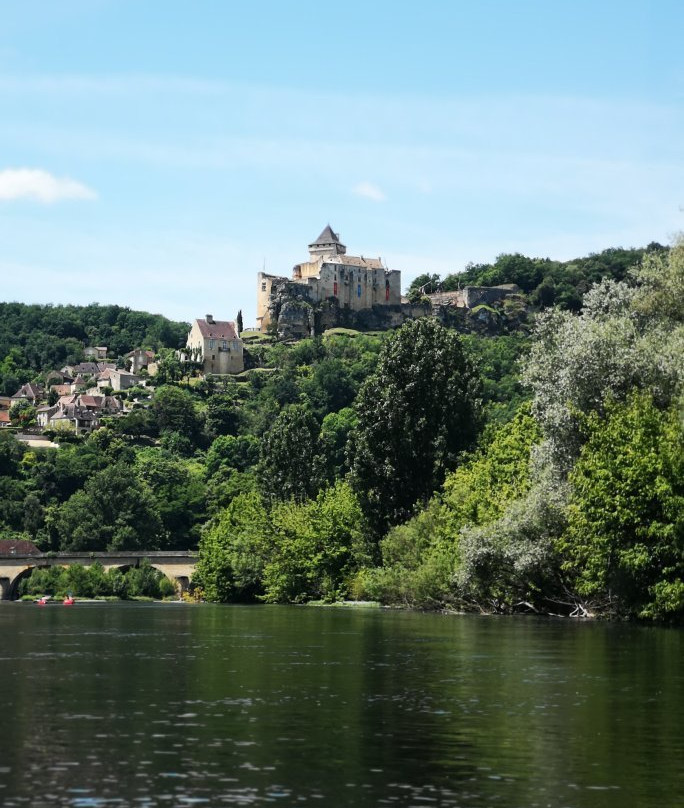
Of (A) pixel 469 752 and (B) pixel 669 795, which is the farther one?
(A) pixel 469 752

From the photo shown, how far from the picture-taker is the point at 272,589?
96.9 meters

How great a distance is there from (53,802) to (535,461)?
43441 mm

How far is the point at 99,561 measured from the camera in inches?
5984

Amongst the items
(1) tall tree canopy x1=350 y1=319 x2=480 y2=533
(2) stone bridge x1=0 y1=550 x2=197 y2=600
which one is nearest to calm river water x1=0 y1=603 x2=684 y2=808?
(1) tall tree canopy x1=350 y1=319 x2=480 y2=533

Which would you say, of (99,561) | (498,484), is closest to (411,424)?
(498,484)

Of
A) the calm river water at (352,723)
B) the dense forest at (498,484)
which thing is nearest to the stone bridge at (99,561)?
the dense forest at (498,484)

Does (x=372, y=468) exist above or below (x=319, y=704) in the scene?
above

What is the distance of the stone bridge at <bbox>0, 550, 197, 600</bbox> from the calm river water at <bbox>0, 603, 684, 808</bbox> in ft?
324

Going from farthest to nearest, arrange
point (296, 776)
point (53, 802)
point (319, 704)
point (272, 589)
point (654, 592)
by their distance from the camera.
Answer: point (272, 589), point (654, 592), point (319, 704), point (296, 776), point (53, 802)

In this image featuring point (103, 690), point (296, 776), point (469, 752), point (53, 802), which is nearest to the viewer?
point (53, 802)

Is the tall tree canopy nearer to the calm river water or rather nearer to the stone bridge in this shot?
the calm river water

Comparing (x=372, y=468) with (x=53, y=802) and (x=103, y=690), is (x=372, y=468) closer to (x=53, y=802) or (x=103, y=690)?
(x=103, y=690)

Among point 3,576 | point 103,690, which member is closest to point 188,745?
point 103,690

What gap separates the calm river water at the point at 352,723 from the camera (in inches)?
834
